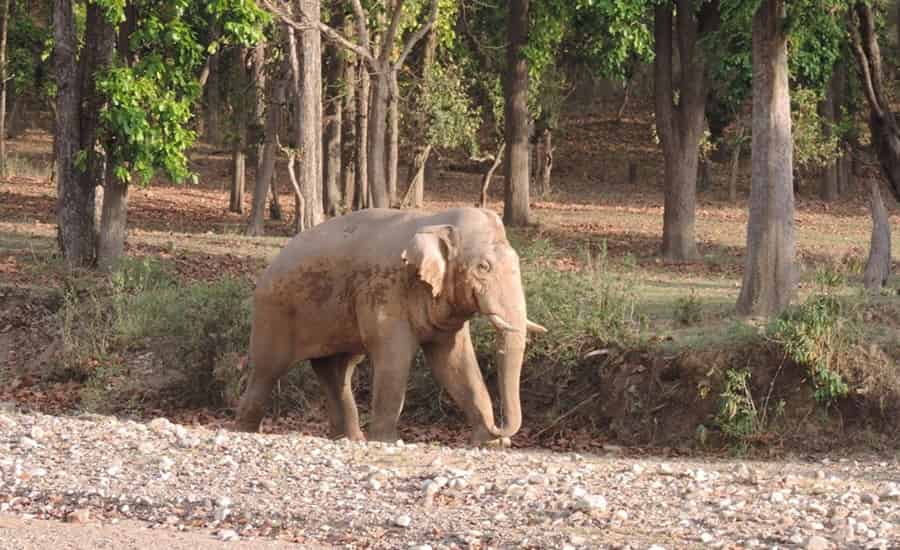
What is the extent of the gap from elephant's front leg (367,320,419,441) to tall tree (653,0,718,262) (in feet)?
45.3

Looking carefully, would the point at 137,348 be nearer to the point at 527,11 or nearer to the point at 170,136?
the point at 170,136

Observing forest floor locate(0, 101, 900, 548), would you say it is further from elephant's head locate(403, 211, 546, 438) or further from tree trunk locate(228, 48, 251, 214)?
tree trunk locate(228, 48, 251, 214)

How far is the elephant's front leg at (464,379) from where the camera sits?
14391 mm

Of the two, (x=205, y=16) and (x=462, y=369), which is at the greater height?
(x=205, y=16)

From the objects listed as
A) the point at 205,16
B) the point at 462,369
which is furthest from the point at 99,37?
the point at 462,369

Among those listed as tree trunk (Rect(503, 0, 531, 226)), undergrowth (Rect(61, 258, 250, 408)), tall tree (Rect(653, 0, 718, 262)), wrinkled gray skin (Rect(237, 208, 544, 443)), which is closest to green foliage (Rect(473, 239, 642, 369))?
wrinkled gray skin (Rect(237, 208, 544, 443))

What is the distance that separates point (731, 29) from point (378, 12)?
9.06 metres

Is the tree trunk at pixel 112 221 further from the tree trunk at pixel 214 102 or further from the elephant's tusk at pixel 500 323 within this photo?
the tree trunk at pixel 214 102

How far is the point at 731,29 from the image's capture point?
908 inches

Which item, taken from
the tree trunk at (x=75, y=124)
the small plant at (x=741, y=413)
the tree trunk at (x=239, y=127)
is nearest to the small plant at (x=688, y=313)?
the small plant at (x=741, y=413)

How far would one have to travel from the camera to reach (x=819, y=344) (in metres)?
15.9

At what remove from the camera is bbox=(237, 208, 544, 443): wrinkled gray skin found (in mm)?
13930

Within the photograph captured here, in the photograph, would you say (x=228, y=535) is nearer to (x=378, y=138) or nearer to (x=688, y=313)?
(x=688, y=313)

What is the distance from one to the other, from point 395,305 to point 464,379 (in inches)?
39.0
